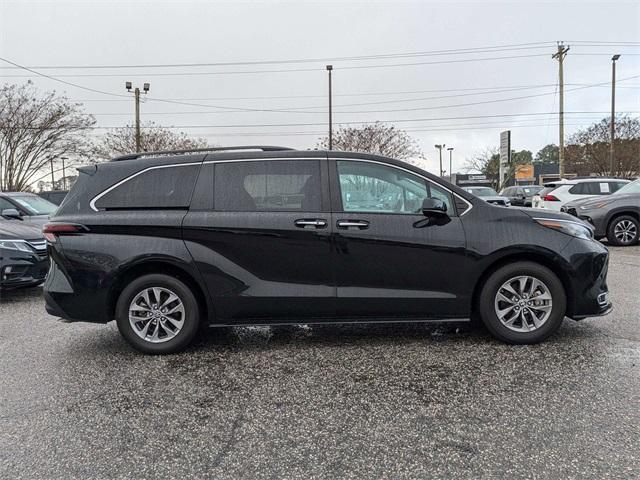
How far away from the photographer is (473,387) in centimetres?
361

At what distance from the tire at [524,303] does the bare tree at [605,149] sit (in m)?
36.2

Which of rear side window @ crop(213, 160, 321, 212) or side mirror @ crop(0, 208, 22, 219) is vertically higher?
rear side window @ crop(213, 160, 321, 212)

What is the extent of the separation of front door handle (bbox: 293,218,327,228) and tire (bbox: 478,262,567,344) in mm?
1549

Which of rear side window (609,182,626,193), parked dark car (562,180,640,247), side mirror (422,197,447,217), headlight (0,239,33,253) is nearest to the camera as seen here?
side mirror (422,197,447,217)

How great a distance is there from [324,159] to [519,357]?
2.41 m

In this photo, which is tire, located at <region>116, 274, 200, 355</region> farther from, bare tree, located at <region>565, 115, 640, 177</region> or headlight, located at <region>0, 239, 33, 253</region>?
bare tree, located at <region>565, 115, 640, 177</region>

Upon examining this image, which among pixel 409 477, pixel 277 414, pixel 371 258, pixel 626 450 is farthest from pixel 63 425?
pixel 626 450

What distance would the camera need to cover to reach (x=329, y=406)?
3365mm

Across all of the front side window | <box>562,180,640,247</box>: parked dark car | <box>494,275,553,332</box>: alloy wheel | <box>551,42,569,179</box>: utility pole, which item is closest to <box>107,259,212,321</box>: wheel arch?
the front side window

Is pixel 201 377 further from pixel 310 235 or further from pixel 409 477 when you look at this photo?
pixel 409 477

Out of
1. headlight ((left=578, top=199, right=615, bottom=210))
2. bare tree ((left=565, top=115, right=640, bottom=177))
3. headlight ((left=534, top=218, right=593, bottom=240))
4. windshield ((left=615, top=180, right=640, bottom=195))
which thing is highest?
bare tree ((left=565, top=115, right=640, bottom=177))

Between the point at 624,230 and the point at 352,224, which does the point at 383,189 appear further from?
the point at 624,230

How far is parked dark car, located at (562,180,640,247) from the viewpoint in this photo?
11.9 m

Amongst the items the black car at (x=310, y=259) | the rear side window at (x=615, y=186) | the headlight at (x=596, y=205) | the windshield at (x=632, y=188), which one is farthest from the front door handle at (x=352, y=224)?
the rear side window at (x=615, y=186)
